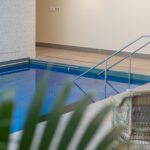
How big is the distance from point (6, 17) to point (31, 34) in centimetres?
116

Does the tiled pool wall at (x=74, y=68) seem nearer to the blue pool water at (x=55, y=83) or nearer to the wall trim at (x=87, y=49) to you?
the blue pool water at (x=55, y=83)

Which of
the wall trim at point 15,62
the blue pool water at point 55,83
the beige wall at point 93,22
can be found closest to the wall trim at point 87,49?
the beige wall at point 93,22

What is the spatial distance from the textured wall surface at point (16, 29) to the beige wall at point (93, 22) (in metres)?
2.08

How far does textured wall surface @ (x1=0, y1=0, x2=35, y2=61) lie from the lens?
36.1 ft

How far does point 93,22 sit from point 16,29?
2918 millimetres

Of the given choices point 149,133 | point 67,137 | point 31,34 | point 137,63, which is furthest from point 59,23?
point 67,137

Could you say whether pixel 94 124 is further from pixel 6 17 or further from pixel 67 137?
pixel 6 17

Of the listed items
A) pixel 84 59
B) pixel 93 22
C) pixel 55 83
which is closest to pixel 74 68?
pixel 84 59

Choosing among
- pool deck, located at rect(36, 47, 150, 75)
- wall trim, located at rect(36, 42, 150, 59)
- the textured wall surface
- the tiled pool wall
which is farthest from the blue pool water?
wall trim, located at rect(36, 42, 150, 59)

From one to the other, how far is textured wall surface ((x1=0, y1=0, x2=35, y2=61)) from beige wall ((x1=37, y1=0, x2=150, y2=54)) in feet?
6.83

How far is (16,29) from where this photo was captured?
11.4 meters

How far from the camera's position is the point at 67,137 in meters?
0.43

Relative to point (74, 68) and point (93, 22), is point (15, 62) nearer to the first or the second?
point (74, 68)

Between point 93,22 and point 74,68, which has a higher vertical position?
point 93,22
